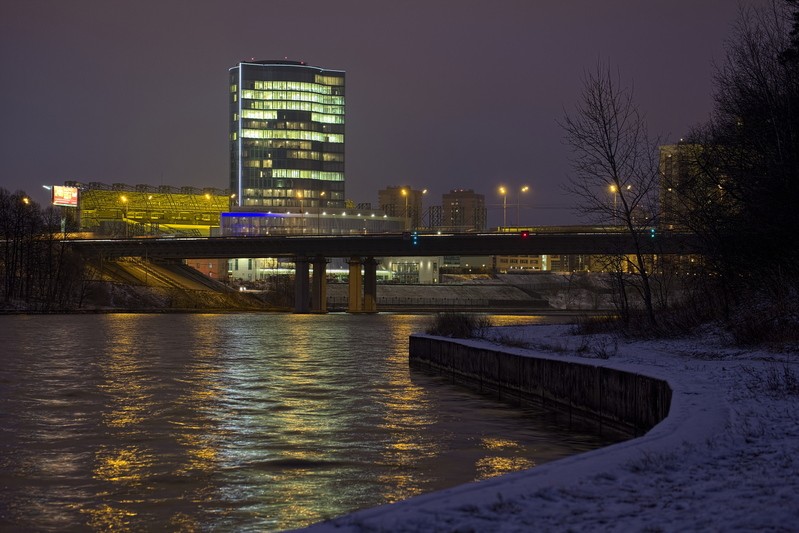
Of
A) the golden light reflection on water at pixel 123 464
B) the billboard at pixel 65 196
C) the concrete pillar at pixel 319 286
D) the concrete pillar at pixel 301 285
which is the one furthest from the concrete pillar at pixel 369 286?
the golden light reflection on water at pixel 123 464

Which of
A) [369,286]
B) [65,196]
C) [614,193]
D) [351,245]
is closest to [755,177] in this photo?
[614,193]

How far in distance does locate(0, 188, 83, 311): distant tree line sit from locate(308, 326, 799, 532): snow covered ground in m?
95.6

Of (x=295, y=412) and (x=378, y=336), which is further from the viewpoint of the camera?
(x=378, y=336)

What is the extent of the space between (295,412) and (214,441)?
179 inches

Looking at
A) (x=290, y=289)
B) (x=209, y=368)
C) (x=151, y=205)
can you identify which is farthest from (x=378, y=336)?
(x=151, y=205)

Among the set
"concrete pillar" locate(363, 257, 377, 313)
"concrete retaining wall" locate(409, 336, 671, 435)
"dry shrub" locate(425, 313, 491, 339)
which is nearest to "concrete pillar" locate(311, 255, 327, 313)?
"concrete pillar" locate(363, 257, 377, 313)

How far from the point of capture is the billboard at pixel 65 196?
558 ft

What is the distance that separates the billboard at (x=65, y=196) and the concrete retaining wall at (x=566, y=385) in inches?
5902

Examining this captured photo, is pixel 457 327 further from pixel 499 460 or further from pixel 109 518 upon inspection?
pixel 109 518

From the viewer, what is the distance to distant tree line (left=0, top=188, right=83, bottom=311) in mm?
103375

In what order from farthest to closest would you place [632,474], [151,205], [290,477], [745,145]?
1. [151,205]
2. [745,145]
3. [290,477]
4. [632,474]

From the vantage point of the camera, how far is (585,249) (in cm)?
9812

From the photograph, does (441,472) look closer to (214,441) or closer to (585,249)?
(214,441)

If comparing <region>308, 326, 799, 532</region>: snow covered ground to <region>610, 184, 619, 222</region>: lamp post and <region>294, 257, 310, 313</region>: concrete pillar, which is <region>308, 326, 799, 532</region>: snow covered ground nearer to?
<region>610, 184, 619, 222</region>: lamp post
